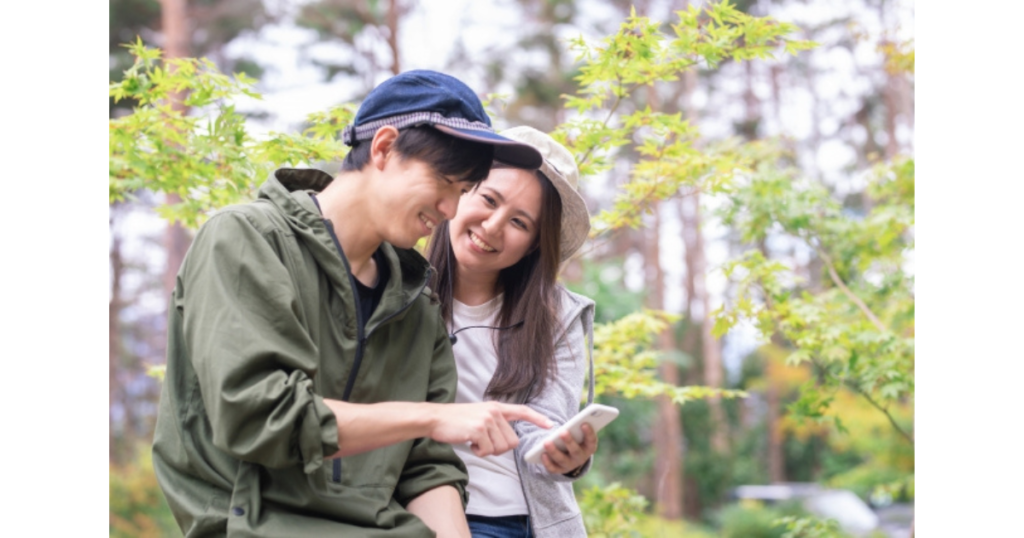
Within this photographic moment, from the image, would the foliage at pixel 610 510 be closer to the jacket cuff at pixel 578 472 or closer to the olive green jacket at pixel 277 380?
the jacket cuff at pixel 578 472

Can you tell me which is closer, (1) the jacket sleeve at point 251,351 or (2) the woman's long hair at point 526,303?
(1) the jacket sleeve at point 251,351

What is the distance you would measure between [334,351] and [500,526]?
2.29ft

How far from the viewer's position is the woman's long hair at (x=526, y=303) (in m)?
2.18

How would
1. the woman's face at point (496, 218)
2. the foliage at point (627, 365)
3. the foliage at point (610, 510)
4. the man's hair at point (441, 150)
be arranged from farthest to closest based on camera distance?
the foliage at point (610, 510) < the foliage at point (627, 365) < the woman's face at point (496, 218) < the man's hair at point (441, 150)

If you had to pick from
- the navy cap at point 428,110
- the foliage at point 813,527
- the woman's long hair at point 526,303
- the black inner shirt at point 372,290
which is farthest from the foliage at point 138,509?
the navy cap at point 428,110

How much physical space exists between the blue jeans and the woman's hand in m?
0.22

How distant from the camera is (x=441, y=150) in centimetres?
163

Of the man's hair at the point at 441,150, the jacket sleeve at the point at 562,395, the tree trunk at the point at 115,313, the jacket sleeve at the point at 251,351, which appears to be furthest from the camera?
the tree trunk at the point at 115,313

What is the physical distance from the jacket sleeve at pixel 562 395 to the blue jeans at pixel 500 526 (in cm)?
12

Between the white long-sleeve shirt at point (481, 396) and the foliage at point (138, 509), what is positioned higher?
the white long-sleeve shirt at point (481, 396)

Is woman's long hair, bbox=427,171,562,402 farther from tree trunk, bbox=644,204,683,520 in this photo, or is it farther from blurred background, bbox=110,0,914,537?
tree trunk, bbox=644,204,683,520

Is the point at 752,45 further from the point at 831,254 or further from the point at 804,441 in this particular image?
the point at 804,441

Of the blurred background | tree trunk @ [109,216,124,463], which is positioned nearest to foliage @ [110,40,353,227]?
the blurred background

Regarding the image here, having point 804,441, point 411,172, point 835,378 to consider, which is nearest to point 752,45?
point 835,378
